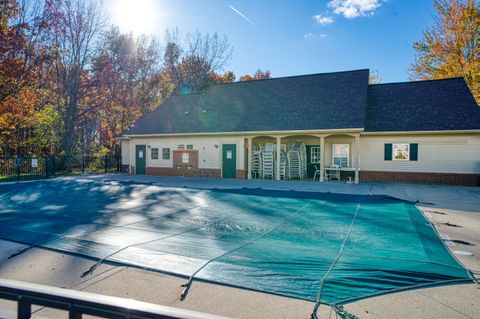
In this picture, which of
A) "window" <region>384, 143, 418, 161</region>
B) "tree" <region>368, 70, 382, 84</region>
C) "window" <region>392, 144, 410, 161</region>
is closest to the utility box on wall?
"window" <region>384, 143, 418, 161</region>

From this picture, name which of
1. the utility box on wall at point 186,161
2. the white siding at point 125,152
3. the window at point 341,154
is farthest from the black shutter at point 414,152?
the white siding at point 125,152

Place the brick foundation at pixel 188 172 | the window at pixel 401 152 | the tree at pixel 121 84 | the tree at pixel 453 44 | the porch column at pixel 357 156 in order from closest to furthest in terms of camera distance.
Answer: the porch column at pixel 357 156
the window at pixel 401 152
the brick foundation at pixel 188 172
the tree at pixel 453 44
the tree at pixel 121 84

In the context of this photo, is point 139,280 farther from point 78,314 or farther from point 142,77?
point 142,77

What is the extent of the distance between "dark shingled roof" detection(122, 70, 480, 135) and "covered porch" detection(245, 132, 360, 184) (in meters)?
1.14

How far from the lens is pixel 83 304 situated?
1698mm

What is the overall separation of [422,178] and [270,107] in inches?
366

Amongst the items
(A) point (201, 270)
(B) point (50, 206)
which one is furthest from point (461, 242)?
(B) point (50, 206)

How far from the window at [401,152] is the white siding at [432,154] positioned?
0.21 m

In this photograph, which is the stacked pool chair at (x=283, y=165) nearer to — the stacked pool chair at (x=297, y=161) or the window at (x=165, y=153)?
the stacked pool chair at (x=297, y=161)

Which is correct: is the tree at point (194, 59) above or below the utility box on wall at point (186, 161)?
above

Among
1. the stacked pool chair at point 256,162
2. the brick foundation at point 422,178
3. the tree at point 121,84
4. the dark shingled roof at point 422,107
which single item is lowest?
the brick foundation at point 422,178

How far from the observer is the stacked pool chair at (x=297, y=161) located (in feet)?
59.3

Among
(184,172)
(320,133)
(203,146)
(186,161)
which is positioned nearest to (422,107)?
(320,133)

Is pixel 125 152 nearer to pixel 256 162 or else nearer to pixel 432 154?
pixel 256 162
